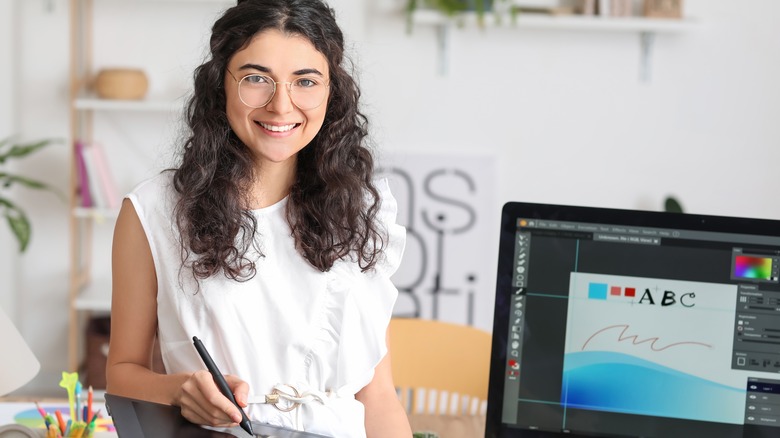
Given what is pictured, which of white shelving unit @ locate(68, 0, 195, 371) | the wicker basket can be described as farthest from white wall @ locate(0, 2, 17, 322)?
the wicker basket

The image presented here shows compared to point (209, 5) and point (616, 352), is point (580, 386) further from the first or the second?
point (209, 5)

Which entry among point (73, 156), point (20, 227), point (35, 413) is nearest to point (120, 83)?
point (73, 156)

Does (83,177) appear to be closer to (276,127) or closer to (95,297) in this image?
(95,297)

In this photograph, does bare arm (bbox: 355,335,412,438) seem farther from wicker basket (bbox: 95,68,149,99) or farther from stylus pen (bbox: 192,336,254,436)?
wicker basket (bbox: 95,68,149,99)

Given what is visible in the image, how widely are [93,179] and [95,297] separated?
17.6 inches

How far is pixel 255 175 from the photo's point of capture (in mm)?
1333

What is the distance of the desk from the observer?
139 centimetres

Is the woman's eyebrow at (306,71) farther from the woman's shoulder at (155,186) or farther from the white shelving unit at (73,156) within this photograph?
the white shelving unit at (73,156)

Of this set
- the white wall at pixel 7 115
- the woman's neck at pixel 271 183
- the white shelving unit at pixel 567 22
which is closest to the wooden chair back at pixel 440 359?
the woman's neck at pixel 271 183

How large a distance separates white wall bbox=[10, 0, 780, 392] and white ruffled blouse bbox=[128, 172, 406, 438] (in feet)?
7.16

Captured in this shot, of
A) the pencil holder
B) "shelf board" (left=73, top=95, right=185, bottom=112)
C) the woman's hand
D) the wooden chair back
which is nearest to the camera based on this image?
the woman's hand

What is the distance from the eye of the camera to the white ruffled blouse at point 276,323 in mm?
1274

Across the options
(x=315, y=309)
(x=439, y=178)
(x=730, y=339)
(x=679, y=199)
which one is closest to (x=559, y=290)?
(x=730, y=339)

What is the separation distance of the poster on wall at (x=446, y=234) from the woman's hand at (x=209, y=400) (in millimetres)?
2454
